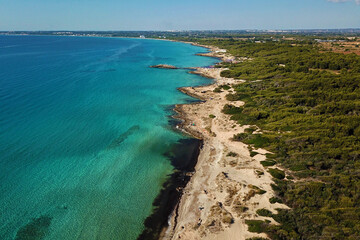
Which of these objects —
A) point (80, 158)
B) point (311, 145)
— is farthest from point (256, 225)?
point (80, 158)

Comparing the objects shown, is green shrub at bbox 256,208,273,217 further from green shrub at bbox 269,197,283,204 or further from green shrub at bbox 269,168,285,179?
green shrub at bbox 269,168,285,179

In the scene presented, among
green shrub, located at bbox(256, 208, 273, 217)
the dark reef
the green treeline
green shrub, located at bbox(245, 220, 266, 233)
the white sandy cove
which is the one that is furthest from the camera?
the dark reef

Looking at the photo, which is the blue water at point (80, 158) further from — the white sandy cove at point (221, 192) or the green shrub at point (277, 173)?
the green shrub at point (277, 173)

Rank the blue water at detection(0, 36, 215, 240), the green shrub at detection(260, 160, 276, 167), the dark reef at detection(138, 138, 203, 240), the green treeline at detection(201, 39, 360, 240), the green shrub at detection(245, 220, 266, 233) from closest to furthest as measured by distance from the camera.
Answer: the green treeline at detection(201, 39, 360, 240) → the green shrub at detection(245, 220, 266, 233) → the dark reef at detection(138, 138, 203, 240) → the blue water at detection(0, 36, 215, 240) → the green shrub at detection(260, 160, 276, 167)

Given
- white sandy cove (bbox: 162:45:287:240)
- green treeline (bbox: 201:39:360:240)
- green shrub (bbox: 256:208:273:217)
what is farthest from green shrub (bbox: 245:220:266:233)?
green shrub (bbox: 256:208:273:217)

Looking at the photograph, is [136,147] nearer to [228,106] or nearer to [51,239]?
[51,239]

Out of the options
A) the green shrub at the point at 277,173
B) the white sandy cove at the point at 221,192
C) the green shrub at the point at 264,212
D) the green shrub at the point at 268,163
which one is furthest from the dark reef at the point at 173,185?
the green shrub at the point at 277,173

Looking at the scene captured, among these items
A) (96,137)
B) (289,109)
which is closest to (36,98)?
(96,137)
